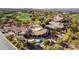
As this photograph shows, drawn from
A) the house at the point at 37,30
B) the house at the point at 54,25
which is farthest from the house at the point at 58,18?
the house at the point at 37,30

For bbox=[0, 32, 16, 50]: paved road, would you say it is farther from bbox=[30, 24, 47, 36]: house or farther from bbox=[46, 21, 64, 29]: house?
bbox=[46, 21, 64, 29]: house

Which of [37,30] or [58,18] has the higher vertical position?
[58,18]

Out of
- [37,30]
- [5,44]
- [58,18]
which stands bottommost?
[5,44]

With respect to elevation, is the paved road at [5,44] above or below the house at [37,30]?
below

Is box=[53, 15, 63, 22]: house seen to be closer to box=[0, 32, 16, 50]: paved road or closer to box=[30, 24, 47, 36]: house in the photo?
box=[30, 24, 47, 36]: house

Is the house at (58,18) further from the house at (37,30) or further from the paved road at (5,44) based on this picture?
the paved road at (5,44)

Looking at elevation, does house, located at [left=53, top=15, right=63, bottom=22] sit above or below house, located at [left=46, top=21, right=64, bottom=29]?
above

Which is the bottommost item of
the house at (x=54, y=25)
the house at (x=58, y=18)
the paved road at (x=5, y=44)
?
the paved road at (x=5, y=44)

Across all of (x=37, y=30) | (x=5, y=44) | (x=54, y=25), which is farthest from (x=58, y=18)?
(x=5, y=44)

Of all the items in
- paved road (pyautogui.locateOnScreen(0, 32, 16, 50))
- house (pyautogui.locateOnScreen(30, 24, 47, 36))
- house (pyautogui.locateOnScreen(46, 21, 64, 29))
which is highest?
house (pyautogui.locateOnScreen(46, 21, 64, 29))

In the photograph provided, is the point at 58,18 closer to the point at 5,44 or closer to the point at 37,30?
the point at 37,30

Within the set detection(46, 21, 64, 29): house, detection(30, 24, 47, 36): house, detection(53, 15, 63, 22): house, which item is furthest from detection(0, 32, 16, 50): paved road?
detection(53, 15, 63, 22): house
